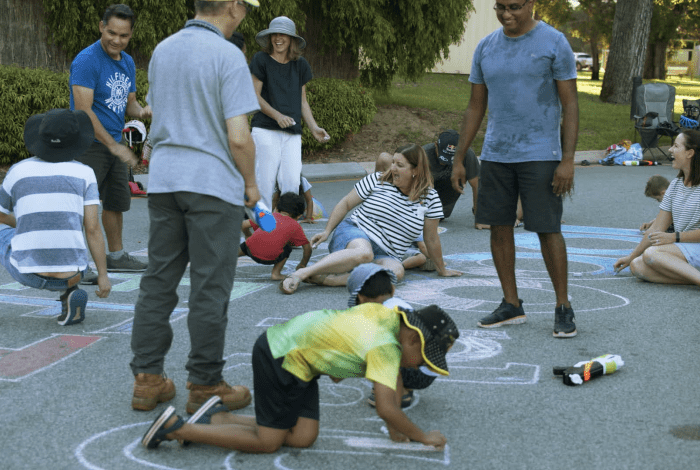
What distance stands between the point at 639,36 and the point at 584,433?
70.8ft

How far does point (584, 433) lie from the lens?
340 centimetres

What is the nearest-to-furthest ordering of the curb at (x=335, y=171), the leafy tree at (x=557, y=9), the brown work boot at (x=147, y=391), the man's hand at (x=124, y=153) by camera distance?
the brown work boot at (x=147, y=391) → the man's hand at (x=124, y=153) → the curb at (x=335, y=171) → the leafy tree at (x=557, y=9)

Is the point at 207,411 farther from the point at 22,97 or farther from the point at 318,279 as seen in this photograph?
the point at 22,97

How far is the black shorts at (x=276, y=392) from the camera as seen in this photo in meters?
3.08

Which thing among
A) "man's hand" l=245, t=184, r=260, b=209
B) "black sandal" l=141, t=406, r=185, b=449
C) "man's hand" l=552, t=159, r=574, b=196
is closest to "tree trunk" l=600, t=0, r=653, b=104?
"man's hand" l=552, t=159, r=574, b=196

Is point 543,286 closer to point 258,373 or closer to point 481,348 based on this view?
point 481,348

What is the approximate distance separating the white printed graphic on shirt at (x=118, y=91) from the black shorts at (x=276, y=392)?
363 centimetres

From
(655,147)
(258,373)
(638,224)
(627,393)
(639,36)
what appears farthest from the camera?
(639,36)

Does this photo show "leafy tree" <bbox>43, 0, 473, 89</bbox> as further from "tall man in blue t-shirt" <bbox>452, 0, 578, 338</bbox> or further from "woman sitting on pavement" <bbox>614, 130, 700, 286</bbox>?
"tall man in blue t-shirt" <bbox>452, 0, 578, 338</bbox>

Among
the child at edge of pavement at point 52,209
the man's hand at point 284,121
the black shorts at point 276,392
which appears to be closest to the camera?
the black shorts at point 276,392

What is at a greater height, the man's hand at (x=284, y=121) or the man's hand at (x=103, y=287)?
the man's hand at (x=284, y=121)

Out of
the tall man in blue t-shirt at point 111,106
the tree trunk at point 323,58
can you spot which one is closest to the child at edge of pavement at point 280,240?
the tall man in blue t-shirt at point 111,106

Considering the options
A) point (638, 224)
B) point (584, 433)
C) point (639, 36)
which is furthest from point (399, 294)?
point (639, 36)

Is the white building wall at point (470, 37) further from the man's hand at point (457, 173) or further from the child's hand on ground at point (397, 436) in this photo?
the child's hand on ground at point (397, 436)
